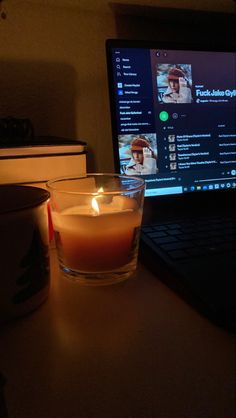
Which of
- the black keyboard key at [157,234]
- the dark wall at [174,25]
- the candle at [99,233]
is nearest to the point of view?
the candle at [99,233]

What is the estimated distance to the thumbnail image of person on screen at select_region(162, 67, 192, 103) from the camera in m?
0.58

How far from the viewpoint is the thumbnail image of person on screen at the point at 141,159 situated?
1.85 feet

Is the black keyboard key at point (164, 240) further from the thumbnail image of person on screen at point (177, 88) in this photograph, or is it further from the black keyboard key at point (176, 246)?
the thumbnail image of person on screen at point (177, 88)

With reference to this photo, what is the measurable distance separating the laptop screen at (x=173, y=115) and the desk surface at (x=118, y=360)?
0.26 m

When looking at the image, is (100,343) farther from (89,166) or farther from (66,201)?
(89,166)

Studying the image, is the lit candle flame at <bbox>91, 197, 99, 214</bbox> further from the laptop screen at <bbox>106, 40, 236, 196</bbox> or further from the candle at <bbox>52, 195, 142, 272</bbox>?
the laptop screen at <bbox>106, 40, 236, 196</bbox>

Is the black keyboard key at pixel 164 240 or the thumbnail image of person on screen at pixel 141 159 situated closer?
the black keyboard key at pixel 164 240

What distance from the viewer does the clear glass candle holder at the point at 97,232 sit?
0.38 metres

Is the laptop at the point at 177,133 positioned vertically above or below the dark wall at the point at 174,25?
below

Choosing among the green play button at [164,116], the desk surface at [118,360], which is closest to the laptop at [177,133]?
the green play button at [164,116]

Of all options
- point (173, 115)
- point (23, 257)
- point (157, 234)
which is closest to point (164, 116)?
point (173, 115)

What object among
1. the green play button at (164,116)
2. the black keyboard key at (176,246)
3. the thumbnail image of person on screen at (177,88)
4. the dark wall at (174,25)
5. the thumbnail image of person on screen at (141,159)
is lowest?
the black keyboard key at (176,246)

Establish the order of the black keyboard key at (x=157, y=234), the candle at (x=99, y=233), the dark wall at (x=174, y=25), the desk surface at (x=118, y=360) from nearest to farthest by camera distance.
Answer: the desk surface at (x=118, y=360)
the candle at (x=99, y=233)
the black keyboard key at (x=157, y=234)
the dark wall at (x=174, y=25)

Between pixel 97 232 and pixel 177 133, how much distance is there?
0.29m
